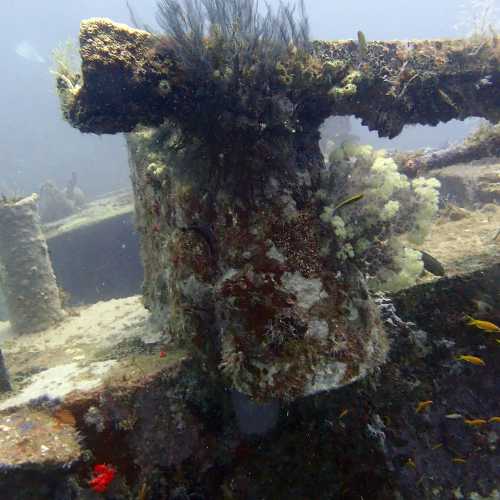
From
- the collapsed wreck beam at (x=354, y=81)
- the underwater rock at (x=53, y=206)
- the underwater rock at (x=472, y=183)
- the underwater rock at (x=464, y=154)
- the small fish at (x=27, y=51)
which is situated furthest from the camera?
the small fish at (x=27, y=51)

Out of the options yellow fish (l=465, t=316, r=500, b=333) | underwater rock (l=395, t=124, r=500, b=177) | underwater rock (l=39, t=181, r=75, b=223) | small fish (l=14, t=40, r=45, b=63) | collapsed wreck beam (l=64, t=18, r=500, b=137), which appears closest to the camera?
collapsed wreck beam (l=64, t=18, r=500, b=137)

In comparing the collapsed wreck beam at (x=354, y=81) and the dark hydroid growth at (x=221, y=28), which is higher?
the dark hydroid growth at (x=221, y=28)

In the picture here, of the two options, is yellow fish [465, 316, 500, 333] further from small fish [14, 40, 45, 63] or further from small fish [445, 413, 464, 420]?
small fish [14, 40, 45, 63]

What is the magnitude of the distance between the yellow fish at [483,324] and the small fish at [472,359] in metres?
0.28

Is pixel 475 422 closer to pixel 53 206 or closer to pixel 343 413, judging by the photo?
pixel 343 413

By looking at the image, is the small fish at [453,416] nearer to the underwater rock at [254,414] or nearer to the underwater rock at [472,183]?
the underwater rock at [254,414]

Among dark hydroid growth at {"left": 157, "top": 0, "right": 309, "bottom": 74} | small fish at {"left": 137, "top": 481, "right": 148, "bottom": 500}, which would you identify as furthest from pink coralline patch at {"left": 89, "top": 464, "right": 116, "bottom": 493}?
dark hydroid growth at {"left": 157, "top": 0, "right": 309, "bottom": 74}

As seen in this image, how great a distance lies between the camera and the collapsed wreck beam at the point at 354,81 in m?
2.75

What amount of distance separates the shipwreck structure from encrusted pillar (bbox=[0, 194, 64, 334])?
488cm

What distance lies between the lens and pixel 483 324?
3377 mm

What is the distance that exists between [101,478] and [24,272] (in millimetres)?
5354

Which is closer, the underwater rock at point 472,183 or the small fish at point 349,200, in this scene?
the small fish at point 349,200

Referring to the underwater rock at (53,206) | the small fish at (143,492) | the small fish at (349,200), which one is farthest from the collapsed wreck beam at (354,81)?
the underwater rock at (53,206)

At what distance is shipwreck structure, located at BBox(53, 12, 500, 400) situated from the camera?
281 centimetres
